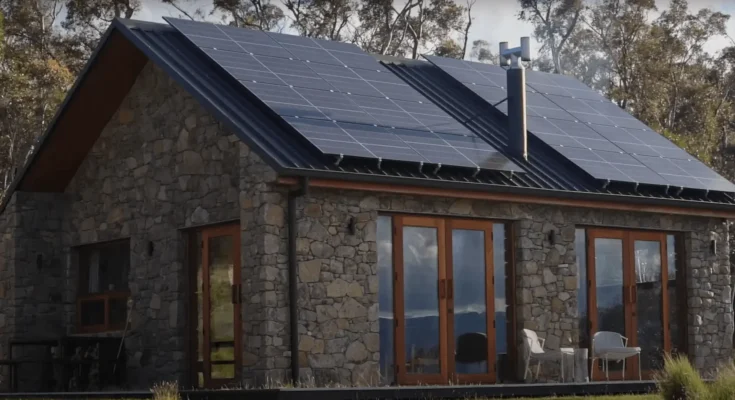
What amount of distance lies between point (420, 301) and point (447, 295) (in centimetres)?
44

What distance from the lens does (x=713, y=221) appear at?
2073 centimetres

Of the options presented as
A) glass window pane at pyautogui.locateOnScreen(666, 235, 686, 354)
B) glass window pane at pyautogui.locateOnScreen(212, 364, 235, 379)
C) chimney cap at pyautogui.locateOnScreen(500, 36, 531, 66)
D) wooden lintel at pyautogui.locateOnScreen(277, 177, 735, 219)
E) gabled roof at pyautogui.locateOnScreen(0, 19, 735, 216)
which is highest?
chimney cap at pyautogui.locateOnScreen(500, 36, 531, 66)

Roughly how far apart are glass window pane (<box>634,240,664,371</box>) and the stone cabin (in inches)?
1.3

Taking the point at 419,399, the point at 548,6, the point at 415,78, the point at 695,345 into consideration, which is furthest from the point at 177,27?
the point at 548,6

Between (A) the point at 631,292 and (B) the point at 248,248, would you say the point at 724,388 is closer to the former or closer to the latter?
(B) the point at 248,248

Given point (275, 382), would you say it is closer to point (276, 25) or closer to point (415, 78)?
point (415, 78)

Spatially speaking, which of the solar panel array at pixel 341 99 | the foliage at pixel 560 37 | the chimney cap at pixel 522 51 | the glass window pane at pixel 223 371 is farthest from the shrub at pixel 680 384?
the foliage at pixel 560 37

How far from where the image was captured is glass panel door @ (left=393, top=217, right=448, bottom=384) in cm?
1691

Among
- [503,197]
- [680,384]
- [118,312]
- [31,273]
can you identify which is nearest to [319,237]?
[503,197]

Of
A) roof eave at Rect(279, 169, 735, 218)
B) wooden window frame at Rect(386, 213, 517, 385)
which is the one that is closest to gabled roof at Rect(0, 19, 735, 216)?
roof eave at Rect(279, 169, 735, 218)

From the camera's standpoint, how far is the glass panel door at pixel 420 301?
1691 centimetres

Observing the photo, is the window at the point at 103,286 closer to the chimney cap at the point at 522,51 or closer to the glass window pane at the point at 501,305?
the glass window pane at the point at 501,305

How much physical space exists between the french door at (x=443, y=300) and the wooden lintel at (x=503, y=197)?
48 cm

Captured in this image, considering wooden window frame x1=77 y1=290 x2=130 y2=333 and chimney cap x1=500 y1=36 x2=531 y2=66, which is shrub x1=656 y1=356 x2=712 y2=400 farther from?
wooden window frame x1=77 y1=290 x2=130 y2=333
